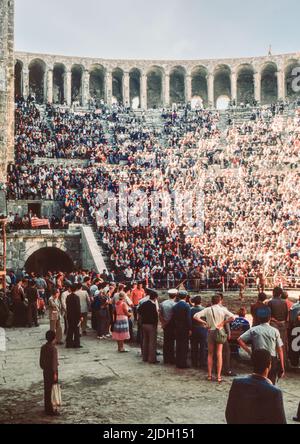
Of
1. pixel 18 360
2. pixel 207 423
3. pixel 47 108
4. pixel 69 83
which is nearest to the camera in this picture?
pixel 207 423

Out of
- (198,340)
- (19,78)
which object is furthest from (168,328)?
(19,78)

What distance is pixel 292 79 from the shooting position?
47.0 m

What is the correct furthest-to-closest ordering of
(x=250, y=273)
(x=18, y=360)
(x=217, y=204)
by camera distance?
(x=217, y=204)
(x=250, y=273)
(x=18, y=360)

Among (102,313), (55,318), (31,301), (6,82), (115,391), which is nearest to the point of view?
(115,391)

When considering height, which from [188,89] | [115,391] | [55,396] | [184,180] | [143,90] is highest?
[188,89]

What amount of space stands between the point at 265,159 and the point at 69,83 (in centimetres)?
2185

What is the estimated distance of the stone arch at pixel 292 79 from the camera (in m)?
46.1

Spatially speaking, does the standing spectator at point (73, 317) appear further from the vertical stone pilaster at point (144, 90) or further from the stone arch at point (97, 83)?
the stone arch at point (97, 83)

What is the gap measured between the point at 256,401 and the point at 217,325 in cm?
442

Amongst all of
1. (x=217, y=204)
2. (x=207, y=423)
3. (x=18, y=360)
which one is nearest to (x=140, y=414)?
(x=207, y=423)

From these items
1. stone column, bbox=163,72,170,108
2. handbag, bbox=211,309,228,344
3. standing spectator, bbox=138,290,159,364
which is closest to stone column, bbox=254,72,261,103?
stone column, bbox=163,72,170,108

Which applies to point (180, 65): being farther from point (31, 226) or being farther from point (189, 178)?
point (31, 226)

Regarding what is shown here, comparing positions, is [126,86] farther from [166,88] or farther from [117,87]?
[166,88]

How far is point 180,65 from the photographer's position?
48250 mm
